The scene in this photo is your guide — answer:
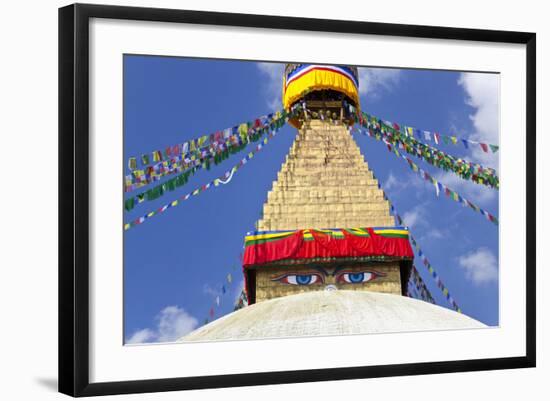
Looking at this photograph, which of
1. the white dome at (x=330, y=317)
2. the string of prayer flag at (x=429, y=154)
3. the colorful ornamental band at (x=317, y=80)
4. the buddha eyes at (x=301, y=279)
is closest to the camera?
the white dome at (x=330, y=317)

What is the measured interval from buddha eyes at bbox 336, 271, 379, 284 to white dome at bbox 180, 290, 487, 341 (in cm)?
8

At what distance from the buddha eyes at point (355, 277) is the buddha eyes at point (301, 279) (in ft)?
0.48

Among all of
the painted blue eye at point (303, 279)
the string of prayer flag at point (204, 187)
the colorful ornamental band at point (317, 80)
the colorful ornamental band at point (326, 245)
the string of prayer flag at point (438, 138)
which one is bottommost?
the painted blue eye at point (303, 279)

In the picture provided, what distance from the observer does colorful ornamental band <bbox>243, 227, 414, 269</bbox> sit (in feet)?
19.2

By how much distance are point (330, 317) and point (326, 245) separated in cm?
49

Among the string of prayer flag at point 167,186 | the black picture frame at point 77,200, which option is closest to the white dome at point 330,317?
the black picture frame at point 77,200

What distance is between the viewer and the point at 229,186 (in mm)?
5844

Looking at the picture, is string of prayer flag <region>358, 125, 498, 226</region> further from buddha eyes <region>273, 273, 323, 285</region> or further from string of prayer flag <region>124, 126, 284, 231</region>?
buddha eyes <region>273, 273, 323, 285</region>

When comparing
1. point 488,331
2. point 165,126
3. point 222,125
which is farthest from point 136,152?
point 488,331

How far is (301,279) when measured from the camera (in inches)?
236

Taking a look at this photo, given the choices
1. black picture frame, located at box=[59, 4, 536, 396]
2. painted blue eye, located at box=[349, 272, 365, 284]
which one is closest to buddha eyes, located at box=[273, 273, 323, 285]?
painted blue eye, located at box=[349, 272, 365, 284]

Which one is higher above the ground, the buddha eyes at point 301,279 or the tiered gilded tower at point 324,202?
the tiered gilded tower at point 324,202

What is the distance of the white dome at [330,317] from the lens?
5.66 m

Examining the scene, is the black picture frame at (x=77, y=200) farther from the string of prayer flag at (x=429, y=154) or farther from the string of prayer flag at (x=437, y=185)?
the string of prayer flag at (x=437, y=185)
